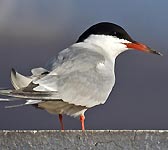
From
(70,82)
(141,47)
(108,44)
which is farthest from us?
(141,47)

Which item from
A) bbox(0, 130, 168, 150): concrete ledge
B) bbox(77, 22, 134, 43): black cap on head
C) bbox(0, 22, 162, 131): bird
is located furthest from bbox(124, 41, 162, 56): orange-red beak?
bbox(0, 130, 168, 150): concrete ledge

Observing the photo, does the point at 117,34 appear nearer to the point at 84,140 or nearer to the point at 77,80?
the point at 77,80

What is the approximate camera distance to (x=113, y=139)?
6.23ft

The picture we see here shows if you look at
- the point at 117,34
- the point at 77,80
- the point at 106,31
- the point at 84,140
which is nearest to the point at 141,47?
the point at 117,34

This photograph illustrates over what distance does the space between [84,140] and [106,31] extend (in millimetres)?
2422

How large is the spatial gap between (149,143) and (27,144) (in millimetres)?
510

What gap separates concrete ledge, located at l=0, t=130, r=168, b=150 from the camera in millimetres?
1885

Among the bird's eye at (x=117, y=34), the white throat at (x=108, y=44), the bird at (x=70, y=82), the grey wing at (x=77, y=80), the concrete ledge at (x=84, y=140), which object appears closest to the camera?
the concrete ledge at (x=84, y=140)

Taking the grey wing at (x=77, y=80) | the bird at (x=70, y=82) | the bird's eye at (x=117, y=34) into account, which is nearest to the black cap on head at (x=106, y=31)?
the bird's eye at (x=117, y=34)

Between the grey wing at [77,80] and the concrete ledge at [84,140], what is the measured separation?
1.16 metres

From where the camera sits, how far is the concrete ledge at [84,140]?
188cm

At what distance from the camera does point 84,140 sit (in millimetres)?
1925

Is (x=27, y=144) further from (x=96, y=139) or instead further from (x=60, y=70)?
(x=60, y=70)

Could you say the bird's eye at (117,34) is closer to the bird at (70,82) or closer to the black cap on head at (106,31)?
the black cap on head at (106,31)
